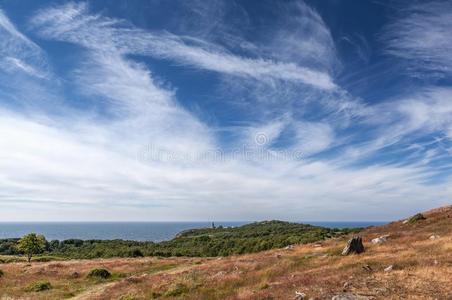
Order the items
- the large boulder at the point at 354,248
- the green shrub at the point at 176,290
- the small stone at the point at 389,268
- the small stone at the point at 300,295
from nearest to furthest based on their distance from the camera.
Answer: the small stone at the point at 300,295, the small stone at the point at 389,268, the green shrub at the point at 176,290, the large boulder at the point at 354,248

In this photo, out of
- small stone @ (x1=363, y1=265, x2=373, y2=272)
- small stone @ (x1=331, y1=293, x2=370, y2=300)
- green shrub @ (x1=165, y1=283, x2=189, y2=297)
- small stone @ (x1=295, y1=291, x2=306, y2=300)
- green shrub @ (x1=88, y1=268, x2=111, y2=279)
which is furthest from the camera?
green shrub @ (x1=88, y1=268, x2=111, y2=279)

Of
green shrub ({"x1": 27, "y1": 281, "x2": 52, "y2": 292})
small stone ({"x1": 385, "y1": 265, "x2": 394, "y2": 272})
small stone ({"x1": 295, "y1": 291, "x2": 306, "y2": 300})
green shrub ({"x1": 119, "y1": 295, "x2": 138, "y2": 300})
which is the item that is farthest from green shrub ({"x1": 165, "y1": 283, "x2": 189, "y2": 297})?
green shrub ({"x1": 27, "y1": 281, "x2": 52, "y2": 292})

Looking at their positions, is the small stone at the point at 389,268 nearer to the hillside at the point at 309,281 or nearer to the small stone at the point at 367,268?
the hillside at the point at 309,281

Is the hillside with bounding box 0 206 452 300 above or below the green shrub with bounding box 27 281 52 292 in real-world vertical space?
above

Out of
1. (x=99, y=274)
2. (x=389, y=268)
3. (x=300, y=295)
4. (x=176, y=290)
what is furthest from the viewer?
(x=99, y=274)

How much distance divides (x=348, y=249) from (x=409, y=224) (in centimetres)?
2620

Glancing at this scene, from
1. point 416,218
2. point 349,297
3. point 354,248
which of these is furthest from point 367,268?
point 416,218

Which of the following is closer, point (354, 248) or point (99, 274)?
point (354, 248)

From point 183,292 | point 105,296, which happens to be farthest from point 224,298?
point 105,296

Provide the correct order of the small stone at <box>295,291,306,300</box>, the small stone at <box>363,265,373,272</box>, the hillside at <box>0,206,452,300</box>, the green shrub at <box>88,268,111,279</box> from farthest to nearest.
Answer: the green shrub at <box>88,268,111,279</box>, the small stone at <box>363,265,373,272</box>, the hillside at <box>0,206,452,300</box>, the small stone at <box>295,291,306,300</box>

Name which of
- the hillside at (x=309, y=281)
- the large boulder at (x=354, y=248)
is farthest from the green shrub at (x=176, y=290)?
the large boulder at (x=354, y=248)

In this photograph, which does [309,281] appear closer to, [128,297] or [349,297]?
[349,297]

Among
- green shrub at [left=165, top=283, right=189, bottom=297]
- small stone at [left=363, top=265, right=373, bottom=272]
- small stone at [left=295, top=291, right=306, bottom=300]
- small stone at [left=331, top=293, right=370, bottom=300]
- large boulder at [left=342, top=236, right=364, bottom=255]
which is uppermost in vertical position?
large boulder at [left=342, top=236, right=364, bottom=255]

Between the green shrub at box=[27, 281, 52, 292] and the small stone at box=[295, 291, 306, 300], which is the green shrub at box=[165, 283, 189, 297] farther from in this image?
the green shrub at box=[27, 281, 52, 292]
